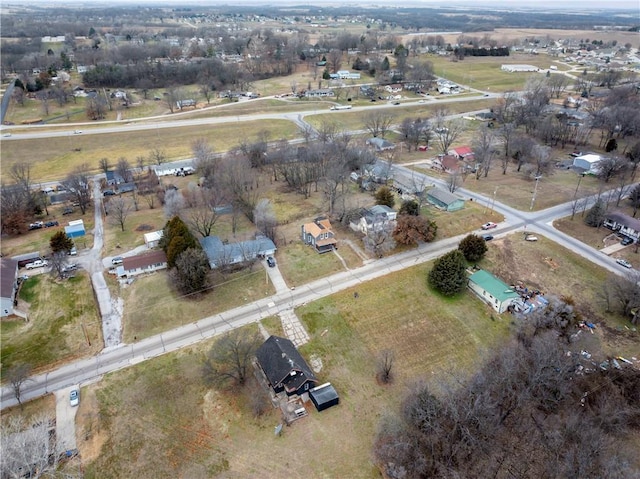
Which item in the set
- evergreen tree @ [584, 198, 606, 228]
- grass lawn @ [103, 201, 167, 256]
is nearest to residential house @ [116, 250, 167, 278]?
grass lawn @ [103, 201, 167, 256]

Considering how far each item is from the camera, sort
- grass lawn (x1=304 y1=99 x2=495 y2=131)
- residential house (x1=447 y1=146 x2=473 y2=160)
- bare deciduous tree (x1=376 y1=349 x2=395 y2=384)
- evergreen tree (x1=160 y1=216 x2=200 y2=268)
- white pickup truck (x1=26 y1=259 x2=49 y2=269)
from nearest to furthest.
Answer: bare deciduous tree (x1=376 y1=349 x2=395 y2=384)
evergreen tree (x1=160 y1=216 x2=200 y2=268)
white pickup truck (x1=26 y1=259 x2=49 y2=269)
residential house (x1=447 y1=146 x2=473 y2=160)
grass lawn (x1=304 y1=99 x2=495 y2=131)

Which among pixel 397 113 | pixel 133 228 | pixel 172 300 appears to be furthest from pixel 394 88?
pixel 172 300

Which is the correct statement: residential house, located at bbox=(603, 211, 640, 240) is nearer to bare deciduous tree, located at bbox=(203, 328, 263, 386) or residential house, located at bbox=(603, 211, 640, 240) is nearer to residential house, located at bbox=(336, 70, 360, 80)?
bare deciduous tree, located at bbox=(203, 328, 263, 386)

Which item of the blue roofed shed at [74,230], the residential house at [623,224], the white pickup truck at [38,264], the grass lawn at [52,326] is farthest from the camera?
the blue roofed shed at [74,230]

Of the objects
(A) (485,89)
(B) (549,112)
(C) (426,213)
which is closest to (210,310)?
(C) (426,213)

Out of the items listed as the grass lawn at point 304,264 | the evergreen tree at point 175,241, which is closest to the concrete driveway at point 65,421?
the evergreen tree at point 175,241

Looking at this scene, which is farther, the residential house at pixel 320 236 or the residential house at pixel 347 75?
the residential house at pixel 347 75

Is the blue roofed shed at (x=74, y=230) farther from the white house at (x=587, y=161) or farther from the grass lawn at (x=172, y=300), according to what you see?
the white house at (x=587, y=161)
